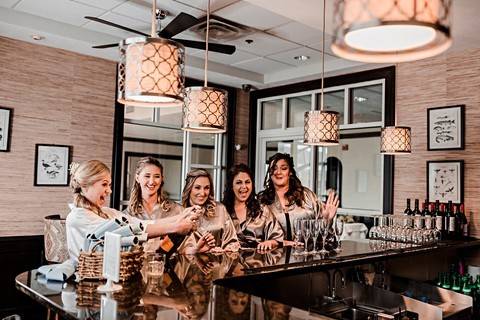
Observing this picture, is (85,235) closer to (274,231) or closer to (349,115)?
(274,231)

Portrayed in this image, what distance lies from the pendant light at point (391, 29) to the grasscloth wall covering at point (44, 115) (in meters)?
4.14

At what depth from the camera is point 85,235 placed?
1.99 meters

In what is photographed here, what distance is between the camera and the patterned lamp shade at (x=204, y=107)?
224cm

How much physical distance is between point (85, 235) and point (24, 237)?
2.92 m

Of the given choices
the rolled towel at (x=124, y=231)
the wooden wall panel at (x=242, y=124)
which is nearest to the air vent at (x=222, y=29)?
the wooden wall panel at (x=242, y=124)

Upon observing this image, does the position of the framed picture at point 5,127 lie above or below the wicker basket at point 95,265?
above

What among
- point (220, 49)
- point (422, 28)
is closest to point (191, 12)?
point (220, 49)

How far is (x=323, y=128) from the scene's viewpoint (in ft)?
9.38

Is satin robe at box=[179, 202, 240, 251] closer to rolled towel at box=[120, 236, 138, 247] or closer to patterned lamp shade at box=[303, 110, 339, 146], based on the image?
patterned lamp shade at box=[303, 110, 339, 146]

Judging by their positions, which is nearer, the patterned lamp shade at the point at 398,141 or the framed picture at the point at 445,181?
the patterned lamp shade at the point at 398,141

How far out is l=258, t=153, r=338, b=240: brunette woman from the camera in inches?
148

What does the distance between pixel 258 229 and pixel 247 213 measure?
0.17 metres

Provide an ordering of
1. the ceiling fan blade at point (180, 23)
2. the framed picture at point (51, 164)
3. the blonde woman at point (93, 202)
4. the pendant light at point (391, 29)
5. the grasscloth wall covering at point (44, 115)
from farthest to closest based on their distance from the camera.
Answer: the framed picture at point (51, 164)
the grasscloth wall covering at point (44, 115)
the ceiling fan blade at point (180, 23)
the blonde woman at point (93, 202)
the pendant light at point (391, 29)

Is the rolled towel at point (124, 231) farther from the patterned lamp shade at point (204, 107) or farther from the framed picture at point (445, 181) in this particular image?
the framed picture at point (445, 181)
